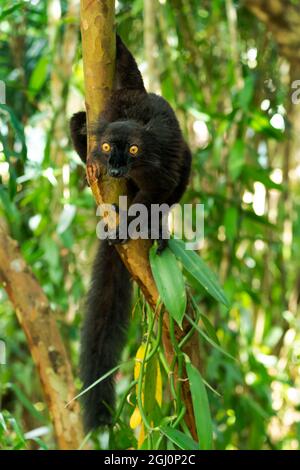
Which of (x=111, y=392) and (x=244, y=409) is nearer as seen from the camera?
(x=111, y=392)

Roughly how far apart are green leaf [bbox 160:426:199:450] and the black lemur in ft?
2.01

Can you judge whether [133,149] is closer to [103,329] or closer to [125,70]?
[125,70]

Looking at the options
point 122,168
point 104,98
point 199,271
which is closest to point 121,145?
point 122,168

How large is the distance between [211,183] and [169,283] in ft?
6.75

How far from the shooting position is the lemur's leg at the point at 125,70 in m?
2.76

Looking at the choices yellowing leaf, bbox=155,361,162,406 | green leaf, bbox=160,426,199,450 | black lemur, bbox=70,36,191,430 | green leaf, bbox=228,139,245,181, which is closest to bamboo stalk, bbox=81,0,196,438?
yellowing leaf, bbox=155,361,162,406

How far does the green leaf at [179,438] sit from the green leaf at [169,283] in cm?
29

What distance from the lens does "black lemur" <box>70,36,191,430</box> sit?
8.92 feet

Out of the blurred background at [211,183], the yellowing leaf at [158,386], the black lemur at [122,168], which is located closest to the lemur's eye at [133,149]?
the black lemur at [122,168]

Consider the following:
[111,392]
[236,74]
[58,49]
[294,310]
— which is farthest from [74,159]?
[294,310]

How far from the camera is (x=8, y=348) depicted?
4.36 m

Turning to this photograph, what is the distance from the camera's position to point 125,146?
2787mm

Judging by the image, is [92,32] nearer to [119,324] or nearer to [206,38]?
[119,324]

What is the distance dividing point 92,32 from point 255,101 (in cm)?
233
